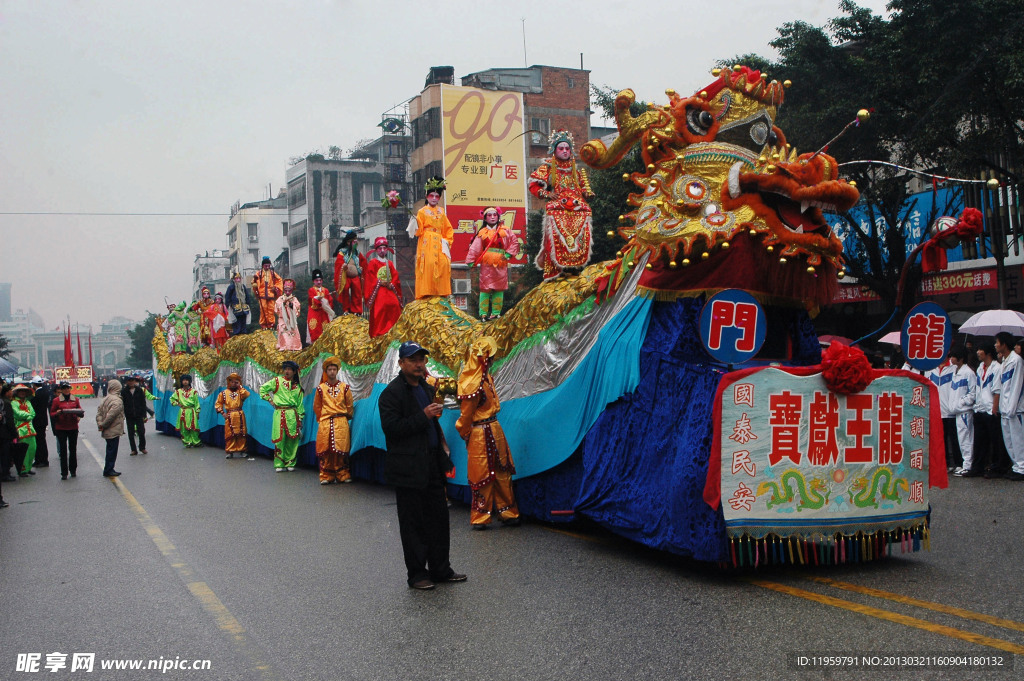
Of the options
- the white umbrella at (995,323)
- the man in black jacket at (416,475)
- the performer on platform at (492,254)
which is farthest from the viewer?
the white umbrella at (995,323)

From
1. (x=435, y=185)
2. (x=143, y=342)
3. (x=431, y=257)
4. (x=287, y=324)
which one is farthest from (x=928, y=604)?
(x=143, y=342)

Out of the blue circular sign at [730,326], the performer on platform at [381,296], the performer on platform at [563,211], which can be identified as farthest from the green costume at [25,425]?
the blue circular sign at [730,326]

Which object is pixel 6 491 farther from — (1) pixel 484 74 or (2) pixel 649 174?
(1) pixel 484 74

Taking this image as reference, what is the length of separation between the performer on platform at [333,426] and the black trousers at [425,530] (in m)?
6.04

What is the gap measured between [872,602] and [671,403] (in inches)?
70.3

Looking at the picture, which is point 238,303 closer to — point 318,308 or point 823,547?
point 318,308

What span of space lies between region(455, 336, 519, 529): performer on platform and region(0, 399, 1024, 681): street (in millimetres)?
240

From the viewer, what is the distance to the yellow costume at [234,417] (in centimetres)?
1672

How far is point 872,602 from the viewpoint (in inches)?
208

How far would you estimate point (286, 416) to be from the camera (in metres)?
13.9

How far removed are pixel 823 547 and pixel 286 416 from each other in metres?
9.40

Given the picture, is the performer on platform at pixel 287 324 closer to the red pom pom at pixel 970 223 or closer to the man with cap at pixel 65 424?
the man with cap at pixel 65 424

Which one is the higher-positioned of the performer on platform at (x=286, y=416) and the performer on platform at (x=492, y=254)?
the performer on platform at (x=492, y=254)

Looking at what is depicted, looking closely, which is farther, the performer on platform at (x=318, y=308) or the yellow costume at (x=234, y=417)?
the yellow costume at (x=234, y=417)
